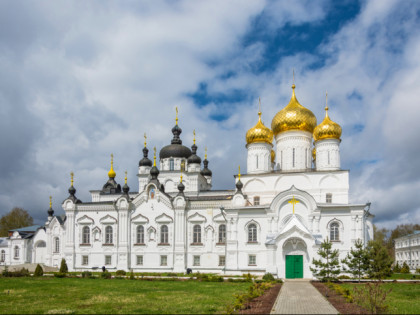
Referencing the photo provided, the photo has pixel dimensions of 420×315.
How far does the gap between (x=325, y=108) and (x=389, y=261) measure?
14.8 metres

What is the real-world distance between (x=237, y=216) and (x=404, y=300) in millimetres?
15495

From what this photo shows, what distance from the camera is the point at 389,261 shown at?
2456 cm

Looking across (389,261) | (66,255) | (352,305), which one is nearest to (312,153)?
(389,261)

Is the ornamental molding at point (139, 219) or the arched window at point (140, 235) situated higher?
the ornamental molding at point (139, 219)

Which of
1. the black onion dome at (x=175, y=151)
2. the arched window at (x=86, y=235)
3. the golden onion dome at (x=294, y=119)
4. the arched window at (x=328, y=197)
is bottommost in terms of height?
the arched window at (x=86, y=235)

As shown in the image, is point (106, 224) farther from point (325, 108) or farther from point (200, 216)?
point (325, 108)

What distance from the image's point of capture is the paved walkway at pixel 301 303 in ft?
43.4

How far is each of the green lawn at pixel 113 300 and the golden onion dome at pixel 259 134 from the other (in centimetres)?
1739

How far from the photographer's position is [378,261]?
2422 centimetres

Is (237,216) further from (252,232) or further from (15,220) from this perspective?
(15,220)

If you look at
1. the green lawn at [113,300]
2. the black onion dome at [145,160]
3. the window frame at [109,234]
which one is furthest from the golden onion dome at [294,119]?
the green lawn at [113,300]

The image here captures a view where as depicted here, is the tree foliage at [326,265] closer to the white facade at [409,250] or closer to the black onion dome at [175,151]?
the black onion dome at [175,151]

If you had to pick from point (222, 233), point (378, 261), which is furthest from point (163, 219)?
point (378, 261)

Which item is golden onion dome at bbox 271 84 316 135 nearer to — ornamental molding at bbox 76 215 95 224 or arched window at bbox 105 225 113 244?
arched window at bbox 105 225 113 244
